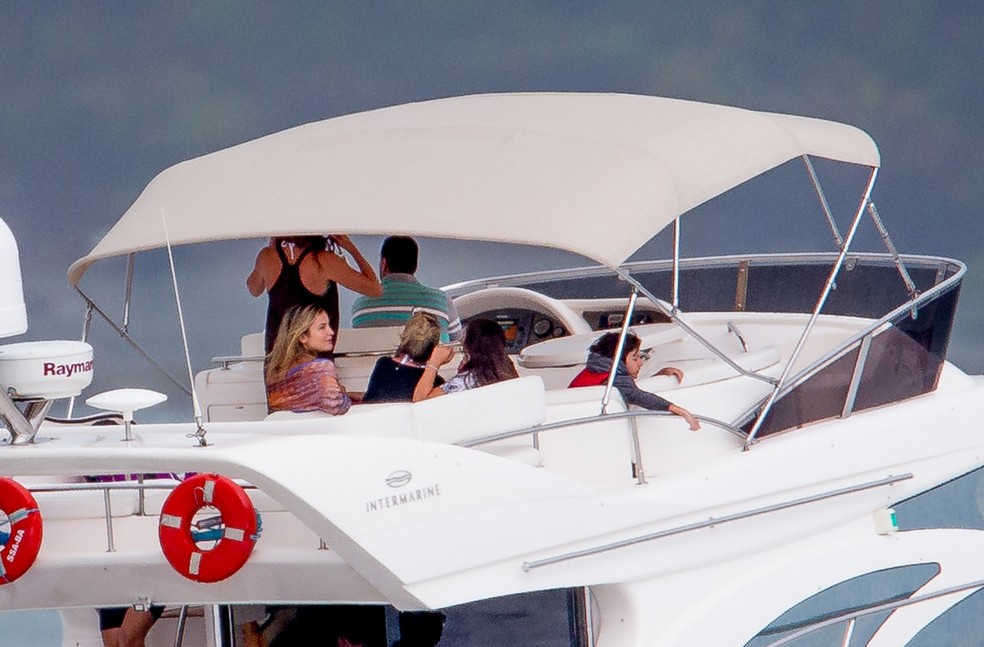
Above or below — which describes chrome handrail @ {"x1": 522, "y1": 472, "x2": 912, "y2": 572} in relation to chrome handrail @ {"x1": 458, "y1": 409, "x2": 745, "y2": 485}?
below

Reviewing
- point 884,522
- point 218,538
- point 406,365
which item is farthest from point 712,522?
point 218,538

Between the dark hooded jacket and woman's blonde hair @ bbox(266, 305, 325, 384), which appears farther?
the dark hooded jacket

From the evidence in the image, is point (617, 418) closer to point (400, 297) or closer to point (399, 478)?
point (399, 478)

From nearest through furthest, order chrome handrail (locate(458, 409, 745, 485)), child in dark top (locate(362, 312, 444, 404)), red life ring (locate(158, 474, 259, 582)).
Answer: red life ring (locate(158, 474, 259, 582))
chrome handrail (locate(458, 409, 745, 485))
child in dark top (locate(362, 312, 444, 404))

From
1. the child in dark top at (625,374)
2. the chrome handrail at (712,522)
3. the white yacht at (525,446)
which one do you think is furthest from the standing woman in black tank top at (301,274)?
the chrome handrail at (712,522)

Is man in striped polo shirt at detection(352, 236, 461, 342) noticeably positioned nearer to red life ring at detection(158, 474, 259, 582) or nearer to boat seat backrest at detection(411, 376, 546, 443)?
boat seat backrest at detection(411, 376, 546, 443)

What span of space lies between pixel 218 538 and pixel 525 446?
931mm

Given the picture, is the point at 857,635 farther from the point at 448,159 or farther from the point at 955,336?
the point at 955,336

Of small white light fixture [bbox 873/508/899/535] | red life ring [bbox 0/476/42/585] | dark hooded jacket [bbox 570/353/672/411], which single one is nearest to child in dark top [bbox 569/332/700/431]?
dark hooded jacket [bbox 570/353/672/411]

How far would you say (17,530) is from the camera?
11.0 feet

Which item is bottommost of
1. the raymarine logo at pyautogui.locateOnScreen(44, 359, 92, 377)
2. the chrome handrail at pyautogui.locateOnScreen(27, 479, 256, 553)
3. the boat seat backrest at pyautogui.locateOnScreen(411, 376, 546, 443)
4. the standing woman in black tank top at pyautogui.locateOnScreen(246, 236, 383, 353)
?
the chrome handrail at pyautogui.locateOnScreen(27, 479, 256, 553)

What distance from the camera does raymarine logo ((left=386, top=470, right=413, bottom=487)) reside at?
324 cm

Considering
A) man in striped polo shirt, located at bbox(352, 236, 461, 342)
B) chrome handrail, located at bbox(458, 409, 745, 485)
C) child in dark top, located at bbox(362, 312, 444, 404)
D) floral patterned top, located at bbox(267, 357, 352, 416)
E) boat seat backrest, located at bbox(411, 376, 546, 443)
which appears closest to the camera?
boat seat backrest, located at bbox(411, 376, 546, 443)

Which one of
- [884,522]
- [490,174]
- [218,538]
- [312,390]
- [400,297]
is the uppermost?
[400,297]
